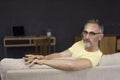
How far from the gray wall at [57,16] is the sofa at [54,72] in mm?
4485

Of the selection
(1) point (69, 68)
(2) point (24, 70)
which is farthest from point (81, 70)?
(2) point (24, 70)

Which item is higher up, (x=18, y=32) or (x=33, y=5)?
(x=33, y=5)

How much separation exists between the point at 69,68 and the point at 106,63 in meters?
0.31

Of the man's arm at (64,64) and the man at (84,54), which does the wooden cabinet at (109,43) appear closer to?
the man at (84,54)

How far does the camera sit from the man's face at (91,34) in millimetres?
2086

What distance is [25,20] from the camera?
247 inches

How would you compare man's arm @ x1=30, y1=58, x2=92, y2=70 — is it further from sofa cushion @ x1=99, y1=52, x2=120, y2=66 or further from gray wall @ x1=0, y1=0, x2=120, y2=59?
gray wall @ x1=0, y1=0, x2=120, y2=59

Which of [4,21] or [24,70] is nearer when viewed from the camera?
[24,70]

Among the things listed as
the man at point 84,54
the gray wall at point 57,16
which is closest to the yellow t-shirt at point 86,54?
the man at point 84,54

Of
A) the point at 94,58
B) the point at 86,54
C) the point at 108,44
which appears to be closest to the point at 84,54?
the point at 86,54

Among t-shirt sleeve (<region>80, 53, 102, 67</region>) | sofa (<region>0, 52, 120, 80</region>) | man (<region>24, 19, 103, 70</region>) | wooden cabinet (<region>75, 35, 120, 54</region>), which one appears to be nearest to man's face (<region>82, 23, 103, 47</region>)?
man (<region>24, 19, 103, 70</region>)

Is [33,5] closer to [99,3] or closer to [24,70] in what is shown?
[99,3]

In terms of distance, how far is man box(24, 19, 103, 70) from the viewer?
1773mm

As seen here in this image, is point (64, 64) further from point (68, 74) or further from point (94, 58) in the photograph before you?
point (94, 58)
